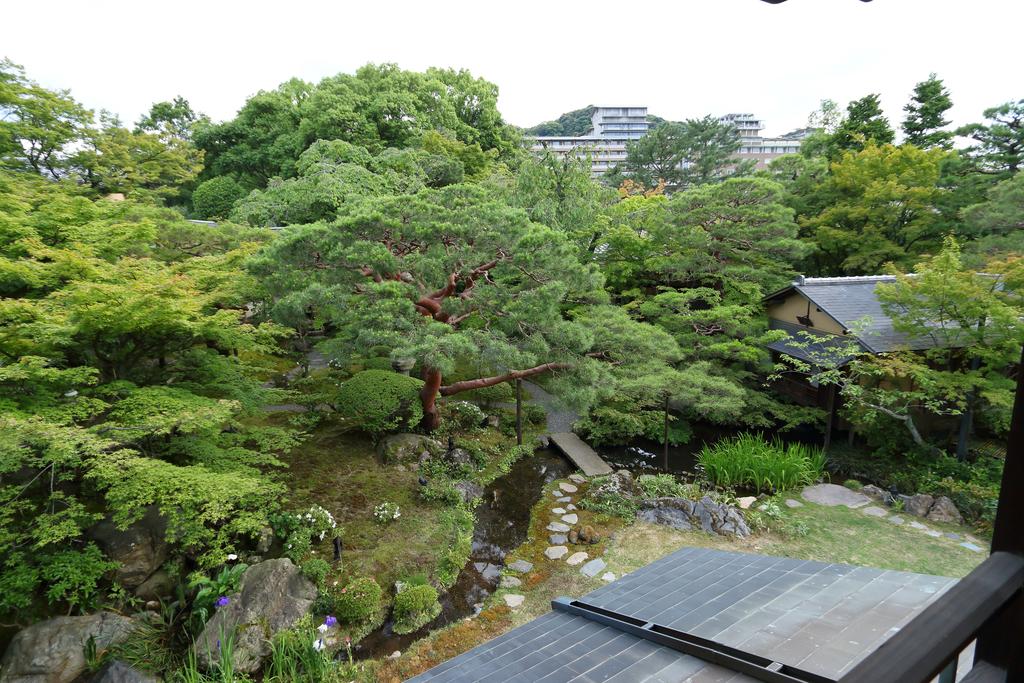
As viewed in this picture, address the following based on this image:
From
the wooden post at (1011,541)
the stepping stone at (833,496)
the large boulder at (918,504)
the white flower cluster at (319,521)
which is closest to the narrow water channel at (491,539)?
the white flower cluster at (319,521)

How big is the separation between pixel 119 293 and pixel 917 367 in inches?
390

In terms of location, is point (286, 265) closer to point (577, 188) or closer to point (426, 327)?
point (426, 327)

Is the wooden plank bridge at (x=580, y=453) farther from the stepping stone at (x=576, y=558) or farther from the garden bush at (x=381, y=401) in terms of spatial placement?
the garden bush at (x=381, y=401)

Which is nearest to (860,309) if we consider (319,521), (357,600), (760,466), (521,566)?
(760,466)

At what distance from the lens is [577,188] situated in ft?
39.9

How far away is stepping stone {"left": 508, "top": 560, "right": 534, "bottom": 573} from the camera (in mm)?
6348

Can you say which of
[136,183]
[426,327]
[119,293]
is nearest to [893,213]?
[426,327]

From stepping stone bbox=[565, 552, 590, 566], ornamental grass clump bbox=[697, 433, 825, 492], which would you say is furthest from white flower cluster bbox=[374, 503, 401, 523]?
ornamental grass clump bbox=[697, 433, 825, 492]

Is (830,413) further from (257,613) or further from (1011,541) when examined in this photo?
(1011,541)

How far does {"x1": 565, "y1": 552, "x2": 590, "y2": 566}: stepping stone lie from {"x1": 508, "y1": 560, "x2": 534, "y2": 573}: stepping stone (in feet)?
1.59

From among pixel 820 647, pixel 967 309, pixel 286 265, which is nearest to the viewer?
pixel 820 647

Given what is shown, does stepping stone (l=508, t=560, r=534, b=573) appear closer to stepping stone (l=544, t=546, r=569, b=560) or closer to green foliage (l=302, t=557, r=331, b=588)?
stepping stone (l=544, t=546, r=569, b=560)

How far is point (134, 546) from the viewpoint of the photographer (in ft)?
18.1

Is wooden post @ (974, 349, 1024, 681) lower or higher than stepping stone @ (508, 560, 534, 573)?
higher
